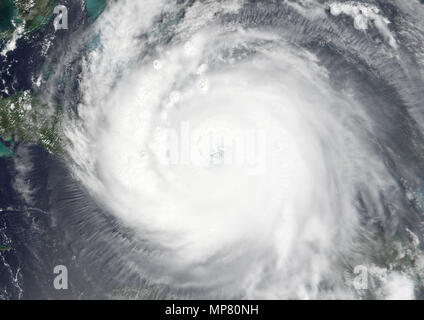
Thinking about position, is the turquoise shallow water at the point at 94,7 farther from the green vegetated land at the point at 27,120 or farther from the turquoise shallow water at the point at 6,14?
the green vegetated land at the point at 27,120

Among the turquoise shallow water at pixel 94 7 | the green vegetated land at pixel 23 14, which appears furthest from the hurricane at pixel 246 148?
the green vegetated land at pixel 23 14

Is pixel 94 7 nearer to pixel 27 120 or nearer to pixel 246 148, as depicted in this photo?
pixel 27 120

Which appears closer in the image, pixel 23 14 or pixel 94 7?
pixel 94 7

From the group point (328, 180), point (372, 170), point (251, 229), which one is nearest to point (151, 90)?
point (251, 229)

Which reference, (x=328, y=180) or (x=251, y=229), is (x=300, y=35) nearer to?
(x=328, y=180)

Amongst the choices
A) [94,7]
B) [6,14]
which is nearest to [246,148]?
[94,7]

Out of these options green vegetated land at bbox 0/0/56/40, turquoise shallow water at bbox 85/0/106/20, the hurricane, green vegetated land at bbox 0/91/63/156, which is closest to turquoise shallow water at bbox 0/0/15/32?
green vegetated land at bbox 0/0/56/40
